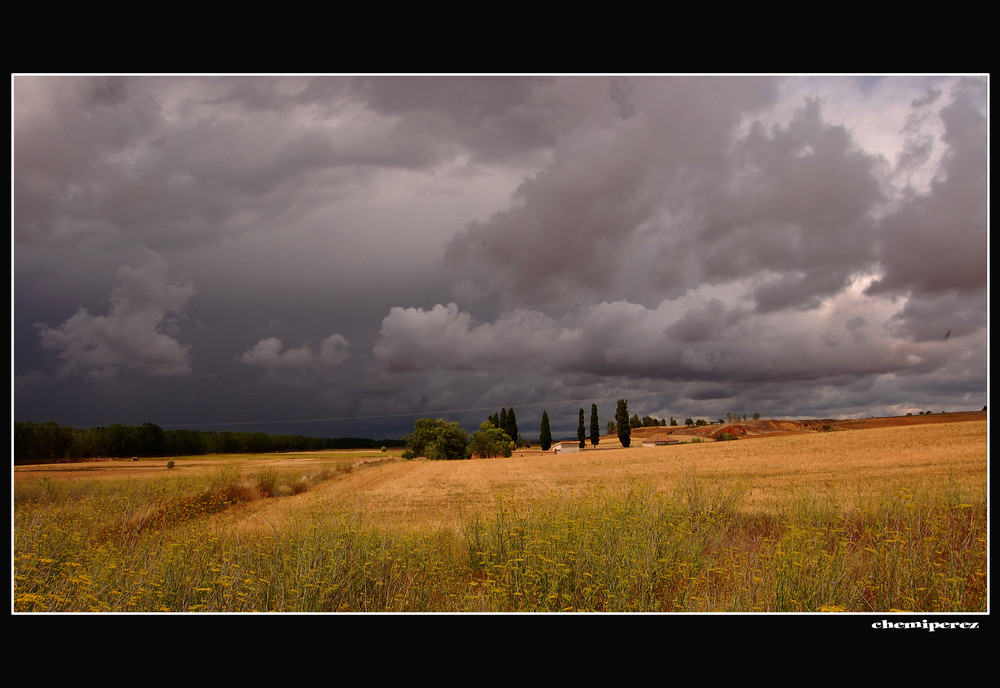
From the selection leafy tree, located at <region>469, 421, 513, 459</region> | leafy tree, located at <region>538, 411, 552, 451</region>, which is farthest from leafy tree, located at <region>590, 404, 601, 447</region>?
leafy tree, located at <region>469, 421, 513, 459</region>

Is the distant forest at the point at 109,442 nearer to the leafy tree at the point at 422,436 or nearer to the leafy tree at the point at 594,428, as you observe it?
the leafy tree at the point at 422,436

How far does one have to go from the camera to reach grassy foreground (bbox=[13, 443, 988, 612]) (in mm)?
6453

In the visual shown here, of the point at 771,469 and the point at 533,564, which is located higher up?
the point at 533,564

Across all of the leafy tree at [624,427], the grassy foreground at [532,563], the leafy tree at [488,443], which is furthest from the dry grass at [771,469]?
the leafy tree at [624,427]

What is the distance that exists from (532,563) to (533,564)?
6 centimetres

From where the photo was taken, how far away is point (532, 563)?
22.8 feet

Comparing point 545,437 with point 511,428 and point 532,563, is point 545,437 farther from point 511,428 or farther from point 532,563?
point 532,563

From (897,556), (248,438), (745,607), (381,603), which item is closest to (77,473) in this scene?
(248,438)

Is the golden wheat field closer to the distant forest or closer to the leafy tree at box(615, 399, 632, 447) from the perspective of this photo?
the distant forest

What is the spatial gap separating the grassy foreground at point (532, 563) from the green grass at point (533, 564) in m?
0.03

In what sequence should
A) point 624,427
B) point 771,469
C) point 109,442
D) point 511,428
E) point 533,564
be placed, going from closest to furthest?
point 533,564 < point 109,442 < point 771,469 < point 511,428 < point 624,427

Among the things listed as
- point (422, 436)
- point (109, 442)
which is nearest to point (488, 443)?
point (422, 436)

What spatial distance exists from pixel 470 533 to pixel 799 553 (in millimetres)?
5001

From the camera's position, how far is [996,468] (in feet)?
20.9
